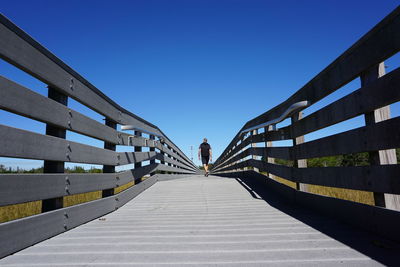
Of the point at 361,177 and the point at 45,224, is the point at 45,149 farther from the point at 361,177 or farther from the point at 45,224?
the point at 361,177

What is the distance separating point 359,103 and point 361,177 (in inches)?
26.7

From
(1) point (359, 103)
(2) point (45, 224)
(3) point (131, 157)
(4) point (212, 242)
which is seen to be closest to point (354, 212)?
(1) point (359, 103)

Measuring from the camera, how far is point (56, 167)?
2.82m

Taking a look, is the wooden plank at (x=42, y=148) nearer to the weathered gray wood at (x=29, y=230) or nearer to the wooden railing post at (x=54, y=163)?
the wooden railing post at (x=54, y=163)

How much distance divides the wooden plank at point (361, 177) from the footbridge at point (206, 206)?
0.04 ft

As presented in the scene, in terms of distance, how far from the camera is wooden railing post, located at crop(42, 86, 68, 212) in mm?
2725

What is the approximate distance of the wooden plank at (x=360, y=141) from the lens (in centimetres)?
222

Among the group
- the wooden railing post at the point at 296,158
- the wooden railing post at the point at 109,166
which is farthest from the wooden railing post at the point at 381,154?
the wooden railing post at the point at 109,166

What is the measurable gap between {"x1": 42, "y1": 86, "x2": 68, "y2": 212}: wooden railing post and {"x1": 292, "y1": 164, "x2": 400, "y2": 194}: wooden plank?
2.85 meters

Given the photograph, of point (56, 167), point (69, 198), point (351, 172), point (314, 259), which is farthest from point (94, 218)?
point (351, 172)

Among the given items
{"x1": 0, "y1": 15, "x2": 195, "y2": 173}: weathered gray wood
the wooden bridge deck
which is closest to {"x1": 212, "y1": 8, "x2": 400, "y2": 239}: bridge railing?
the wooden bridge deck

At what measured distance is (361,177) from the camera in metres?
2.63

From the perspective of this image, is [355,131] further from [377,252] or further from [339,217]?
[377,252]

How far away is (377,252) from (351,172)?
96 centimetres
